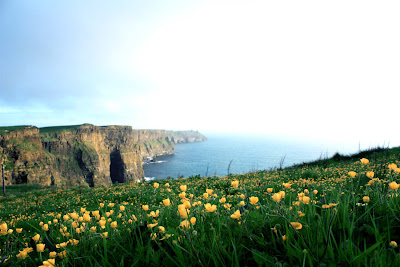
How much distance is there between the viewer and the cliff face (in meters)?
80.9

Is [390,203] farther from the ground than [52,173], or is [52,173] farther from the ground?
[390,203]

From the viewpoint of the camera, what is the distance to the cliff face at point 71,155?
80.9 meters

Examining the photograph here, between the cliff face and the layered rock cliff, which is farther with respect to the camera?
the cliff face

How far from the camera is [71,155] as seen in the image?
119562 millimetres

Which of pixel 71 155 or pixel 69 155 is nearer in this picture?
pixel 69 155

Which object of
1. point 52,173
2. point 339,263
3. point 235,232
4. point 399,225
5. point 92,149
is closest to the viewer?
point 339,263

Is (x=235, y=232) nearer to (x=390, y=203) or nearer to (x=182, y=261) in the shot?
(x=182, y=261)

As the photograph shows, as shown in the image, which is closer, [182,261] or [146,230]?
[182,261]

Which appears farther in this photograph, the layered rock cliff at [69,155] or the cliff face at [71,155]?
the cliff face at [71,155]

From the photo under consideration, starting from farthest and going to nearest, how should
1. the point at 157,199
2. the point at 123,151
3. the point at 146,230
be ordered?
the point at 123,151 < the point at 157,199 < the point at 146,230

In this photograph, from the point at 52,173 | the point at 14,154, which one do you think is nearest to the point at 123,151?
the point at 52,173

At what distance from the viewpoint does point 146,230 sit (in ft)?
8.16

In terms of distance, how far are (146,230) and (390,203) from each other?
2775 mm

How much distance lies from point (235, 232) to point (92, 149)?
471 ft
